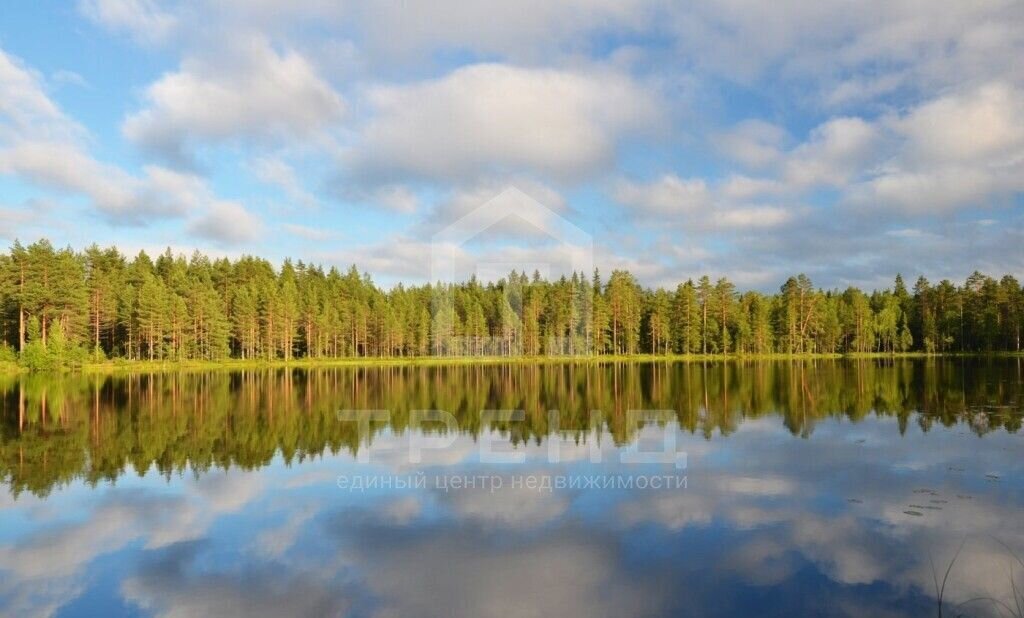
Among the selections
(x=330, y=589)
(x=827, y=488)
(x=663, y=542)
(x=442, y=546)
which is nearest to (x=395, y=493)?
(x=442, y=546)

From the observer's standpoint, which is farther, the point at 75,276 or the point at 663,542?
the point at 75,276

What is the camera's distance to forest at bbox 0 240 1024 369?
314 feet

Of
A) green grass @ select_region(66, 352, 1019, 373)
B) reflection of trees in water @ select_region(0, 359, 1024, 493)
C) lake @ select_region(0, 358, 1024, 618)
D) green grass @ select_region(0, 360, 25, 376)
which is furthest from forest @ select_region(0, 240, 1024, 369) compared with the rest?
lake @ select_region(0, 358, 1024, 618)

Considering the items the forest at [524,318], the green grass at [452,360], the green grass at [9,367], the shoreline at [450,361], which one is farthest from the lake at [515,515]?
the forest at [524,318]

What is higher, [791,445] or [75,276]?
[75,276]

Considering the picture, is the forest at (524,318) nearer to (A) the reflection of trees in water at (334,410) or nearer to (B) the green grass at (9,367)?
→ (B) the green grass at (9,367)

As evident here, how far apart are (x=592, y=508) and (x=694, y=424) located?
14.6 meters

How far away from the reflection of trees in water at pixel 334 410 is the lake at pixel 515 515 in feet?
0.96

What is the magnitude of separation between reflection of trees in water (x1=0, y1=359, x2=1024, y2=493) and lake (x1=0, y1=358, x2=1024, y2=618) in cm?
29

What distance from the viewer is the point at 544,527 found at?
13617 millimetres

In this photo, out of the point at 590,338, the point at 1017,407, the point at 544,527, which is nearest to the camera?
the point at 544,527

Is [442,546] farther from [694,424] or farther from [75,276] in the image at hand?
[75,276]

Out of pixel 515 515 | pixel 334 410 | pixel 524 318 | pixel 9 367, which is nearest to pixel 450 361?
pixel 524 318

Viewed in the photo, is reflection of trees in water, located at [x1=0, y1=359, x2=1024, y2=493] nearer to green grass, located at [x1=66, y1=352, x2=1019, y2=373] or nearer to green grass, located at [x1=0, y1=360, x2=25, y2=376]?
green grass, located at [x1=0, y1=360, x2=25, y2=376]
